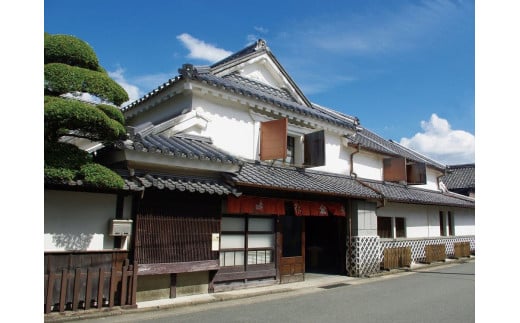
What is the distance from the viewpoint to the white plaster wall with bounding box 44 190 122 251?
27.7 ft

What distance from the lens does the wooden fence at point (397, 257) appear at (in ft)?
55.9

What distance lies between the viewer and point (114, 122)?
322 inches

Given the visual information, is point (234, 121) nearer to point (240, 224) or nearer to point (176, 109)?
point (176, 109)

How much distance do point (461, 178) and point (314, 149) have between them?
32.3 meters

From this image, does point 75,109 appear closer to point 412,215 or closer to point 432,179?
point 412,215

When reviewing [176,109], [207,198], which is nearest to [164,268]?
[207,198]

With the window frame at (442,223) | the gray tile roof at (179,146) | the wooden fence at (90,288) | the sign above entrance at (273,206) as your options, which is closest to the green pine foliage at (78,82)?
the gray tile roof at (179,146)

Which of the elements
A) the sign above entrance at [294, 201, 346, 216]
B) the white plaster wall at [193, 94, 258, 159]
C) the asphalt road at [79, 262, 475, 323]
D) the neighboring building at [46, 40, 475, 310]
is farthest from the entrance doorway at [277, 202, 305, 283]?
the white plaster wall at [193, 94, 258, 159]

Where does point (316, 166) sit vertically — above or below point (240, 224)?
above

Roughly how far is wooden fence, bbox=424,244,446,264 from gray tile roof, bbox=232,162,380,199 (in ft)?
21.6

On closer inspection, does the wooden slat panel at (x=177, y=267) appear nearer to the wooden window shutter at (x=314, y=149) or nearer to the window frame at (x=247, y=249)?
the window frame at (x=247, y=249)

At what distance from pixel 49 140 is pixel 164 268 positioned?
413 centimetres

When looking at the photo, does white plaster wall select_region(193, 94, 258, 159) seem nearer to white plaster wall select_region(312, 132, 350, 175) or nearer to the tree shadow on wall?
white plaster wall select_region(312, 132, 350, 175)

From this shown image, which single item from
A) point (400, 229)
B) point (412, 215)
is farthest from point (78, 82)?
point (412, 215)
